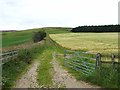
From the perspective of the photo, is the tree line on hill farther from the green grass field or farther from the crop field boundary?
the crop field boundary

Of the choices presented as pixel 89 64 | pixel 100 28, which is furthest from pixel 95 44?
pixel 100 28

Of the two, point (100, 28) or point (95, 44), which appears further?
point (100, 28)

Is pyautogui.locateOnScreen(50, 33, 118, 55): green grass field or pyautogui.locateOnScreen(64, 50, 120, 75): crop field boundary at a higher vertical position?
pyautogui.locateOnScreen(64, 50, 120, 75): crop field boundary

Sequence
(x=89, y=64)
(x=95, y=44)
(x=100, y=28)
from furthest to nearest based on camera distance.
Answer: (x=100, y=28) < (x=95, y=44) < (x=89, y=64)

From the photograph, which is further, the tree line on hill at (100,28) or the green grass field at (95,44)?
the tree line on hill at (100,28)

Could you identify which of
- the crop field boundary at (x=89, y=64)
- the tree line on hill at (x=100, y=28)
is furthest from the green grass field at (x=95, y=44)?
the tree line on hill at (x=100, y=28)

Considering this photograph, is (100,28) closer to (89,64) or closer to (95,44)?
(95,44)

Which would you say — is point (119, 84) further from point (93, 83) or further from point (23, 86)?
point (23, 86)

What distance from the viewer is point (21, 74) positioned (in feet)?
68.7

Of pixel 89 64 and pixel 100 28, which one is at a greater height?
pixel 100 28

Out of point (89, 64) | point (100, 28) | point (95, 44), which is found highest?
point (100, 28)

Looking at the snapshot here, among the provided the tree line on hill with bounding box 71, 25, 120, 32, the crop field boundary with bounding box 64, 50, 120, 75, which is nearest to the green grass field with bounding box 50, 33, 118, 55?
the crop field boundary with bounding box 64, 50, 120, 75

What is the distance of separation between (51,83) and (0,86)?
107 inches

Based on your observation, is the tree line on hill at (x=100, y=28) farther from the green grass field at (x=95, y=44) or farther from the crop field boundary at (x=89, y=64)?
the crop field boundary at (x=89, y=64)
